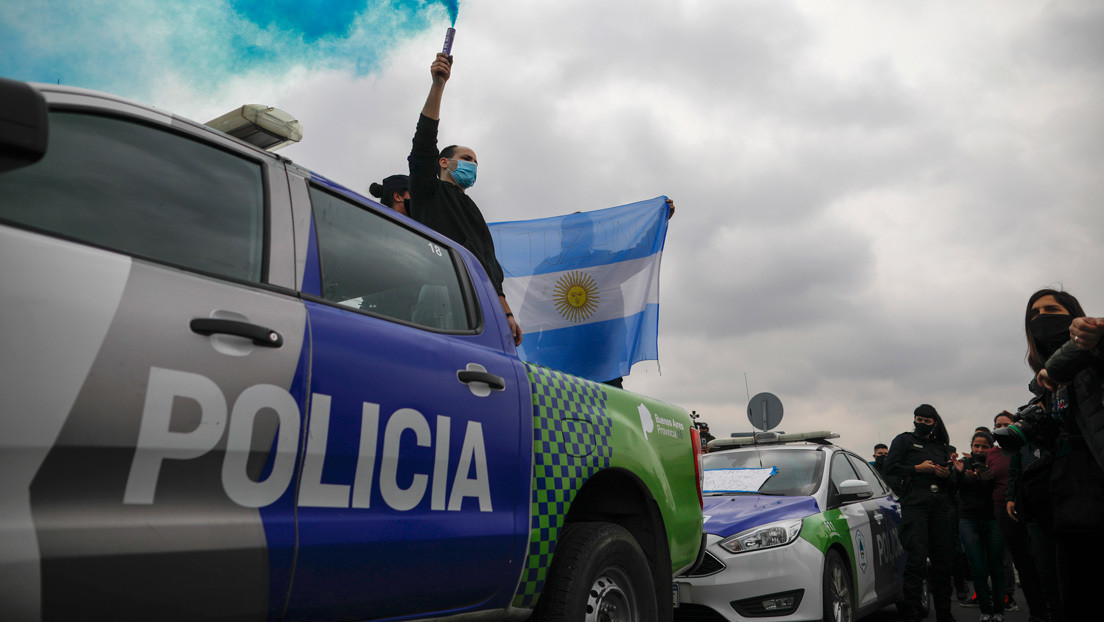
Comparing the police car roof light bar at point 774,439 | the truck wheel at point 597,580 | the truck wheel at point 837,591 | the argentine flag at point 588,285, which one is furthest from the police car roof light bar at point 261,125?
the police car roof light bar at point 774,439

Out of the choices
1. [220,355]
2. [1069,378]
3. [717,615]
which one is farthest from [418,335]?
[717,615]

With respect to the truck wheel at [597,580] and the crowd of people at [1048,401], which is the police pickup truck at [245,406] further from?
the crowd of people at [1048,401]

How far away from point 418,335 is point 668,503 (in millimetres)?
1611

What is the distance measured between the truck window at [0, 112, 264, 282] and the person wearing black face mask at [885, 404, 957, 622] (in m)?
7.12

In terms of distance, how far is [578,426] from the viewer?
3289mm

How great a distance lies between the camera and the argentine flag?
7250 millimetres

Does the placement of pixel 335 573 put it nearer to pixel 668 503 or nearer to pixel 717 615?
pixel 668 503

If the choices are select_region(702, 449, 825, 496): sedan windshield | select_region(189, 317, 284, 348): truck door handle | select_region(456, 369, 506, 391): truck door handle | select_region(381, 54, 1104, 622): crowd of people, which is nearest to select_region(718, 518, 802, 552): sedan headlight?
select_region(702, 449, 825, 496): sedan windshield

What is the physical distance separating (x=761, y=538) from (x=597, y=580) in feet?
9.88

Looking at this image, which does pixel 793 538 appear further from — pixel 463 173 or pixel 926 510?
pixel 463 173

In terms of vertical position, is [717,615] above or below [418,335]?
below

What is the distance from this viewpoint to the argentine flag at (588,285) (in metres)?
7.25

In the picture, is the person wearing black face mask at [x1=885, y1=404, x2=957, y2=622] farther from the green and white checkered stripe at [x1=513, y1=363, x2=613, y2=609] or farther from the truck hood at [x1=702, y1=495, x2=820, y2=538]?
the green and white checkered stripe at [x1=513, y1=363, x2=613, y2=609]

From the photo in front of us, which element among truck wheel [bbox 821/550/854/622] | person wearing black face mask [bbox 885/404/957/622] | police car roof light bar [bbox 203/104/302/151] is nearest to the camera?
police car roof light bar [bbox 203/104/302/151]
